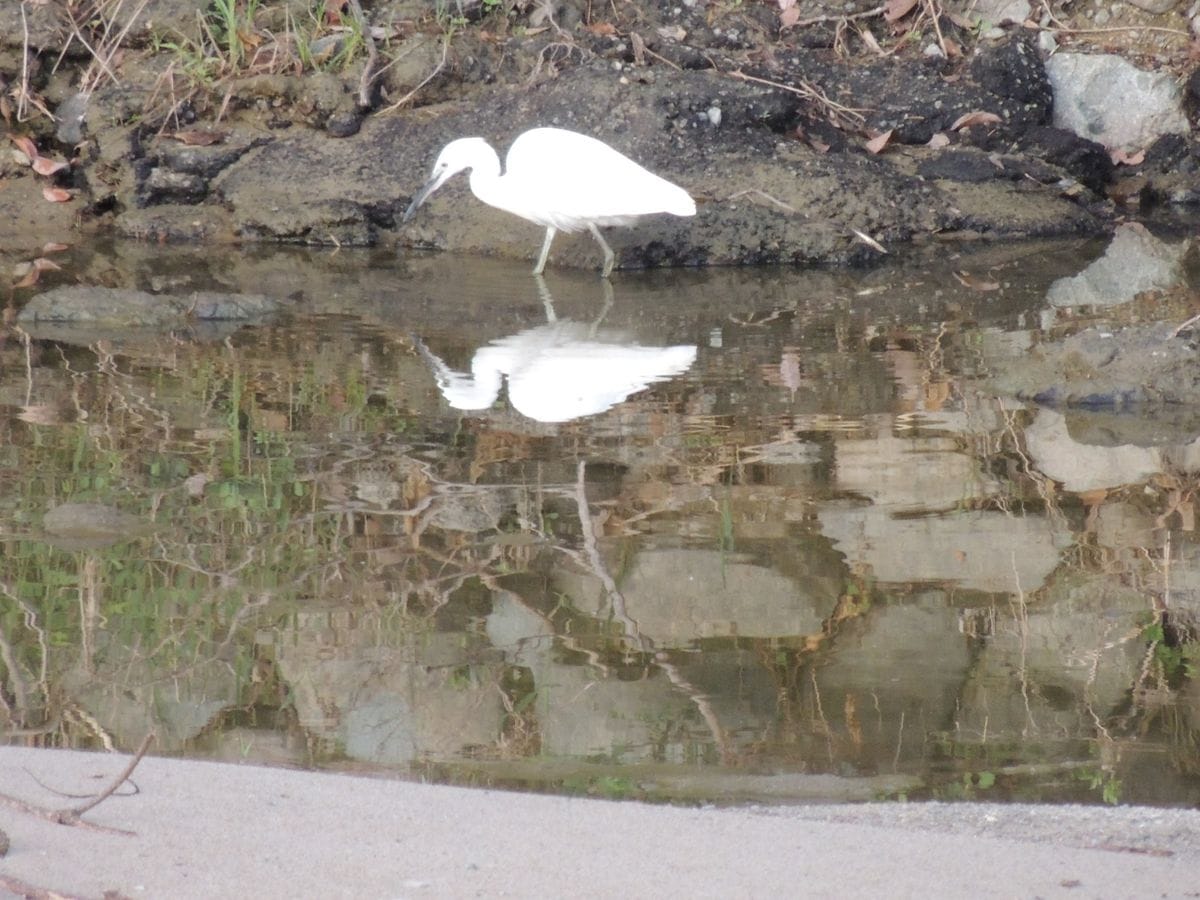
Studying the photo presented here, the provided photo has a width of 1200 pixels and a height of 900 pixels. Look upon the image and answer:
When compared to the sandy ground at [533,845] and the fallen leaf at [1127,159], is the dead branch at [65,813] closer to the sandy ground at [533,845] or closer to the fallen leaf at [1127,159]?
the sandy ground at [533,845]

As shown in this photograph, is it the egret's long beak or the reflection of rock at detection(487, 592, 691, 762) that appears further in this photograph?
the egret's long beak

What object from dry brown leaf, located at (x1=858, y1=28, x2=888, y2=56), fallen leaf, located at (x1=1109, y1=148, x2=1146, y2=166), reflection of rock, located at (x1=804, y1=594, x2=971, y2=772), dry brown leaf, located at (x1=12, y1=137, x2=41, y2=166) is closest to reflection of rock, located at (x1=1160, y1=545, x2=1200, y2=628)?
reflection of rock, located at (x1=804, y1=594, x2=971, y2=772)

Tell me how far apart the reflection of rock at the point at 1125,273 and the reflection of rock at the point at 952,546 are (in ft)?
10.2

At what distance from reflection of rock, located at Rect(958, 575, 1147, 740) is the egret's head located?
5218 mm

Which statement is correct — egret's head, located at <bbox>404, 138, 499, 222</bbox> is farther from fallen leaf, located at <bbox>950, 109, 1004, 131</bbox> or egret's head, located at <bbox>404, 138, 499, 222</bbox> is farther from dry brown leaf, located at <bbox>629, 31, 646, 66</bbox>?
fallen leaf, located at <bbox>950, 109, 1004, 131</bbox>

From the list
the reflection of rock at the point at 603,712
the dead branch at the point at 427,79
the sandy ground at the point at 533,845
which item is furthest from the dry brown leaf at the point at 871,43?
the sandy ground at the point at 533,845

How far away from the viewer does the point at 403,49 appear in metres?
9.53

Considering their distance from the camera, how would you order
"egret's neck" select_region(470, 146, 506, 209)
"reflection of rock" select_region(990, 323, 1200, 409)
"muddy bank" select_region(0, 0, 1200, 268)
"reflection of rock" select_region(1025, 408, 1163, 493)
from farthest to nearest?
"muddy bank" select_region(0, 0, 1200, 268)
"egret's neck" select_region(470, 146, 506, 209)
"reflection of rock" select_region(990, 323, 1200, 409)
"reflection of rock" select_region(1025, 408, 1163, 493)

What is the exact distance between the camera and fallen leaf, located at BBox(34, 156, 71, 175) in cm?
971

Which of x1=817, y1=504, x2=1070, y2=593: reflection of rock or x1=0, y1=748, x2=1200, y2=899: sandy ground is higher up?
x1=817, y1=504, x2=1070, y2=593: reflection of rock

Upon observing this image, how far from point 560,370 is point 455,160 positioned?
2811 mm

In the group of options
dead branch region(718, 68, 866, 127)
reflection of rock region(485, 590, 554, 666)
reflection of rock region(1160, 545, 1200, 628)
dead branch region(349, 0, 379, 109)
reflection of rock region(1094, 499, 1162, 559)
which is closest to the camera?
reflection of rock region(485, 590, 554, 666)

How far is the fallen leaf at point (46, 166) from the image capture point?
382 inches

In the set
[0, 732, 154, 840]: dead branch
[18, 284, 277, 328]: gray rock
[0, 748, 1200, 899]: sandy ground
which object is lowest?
[0, 748, 1200, 899]: sandy ground
